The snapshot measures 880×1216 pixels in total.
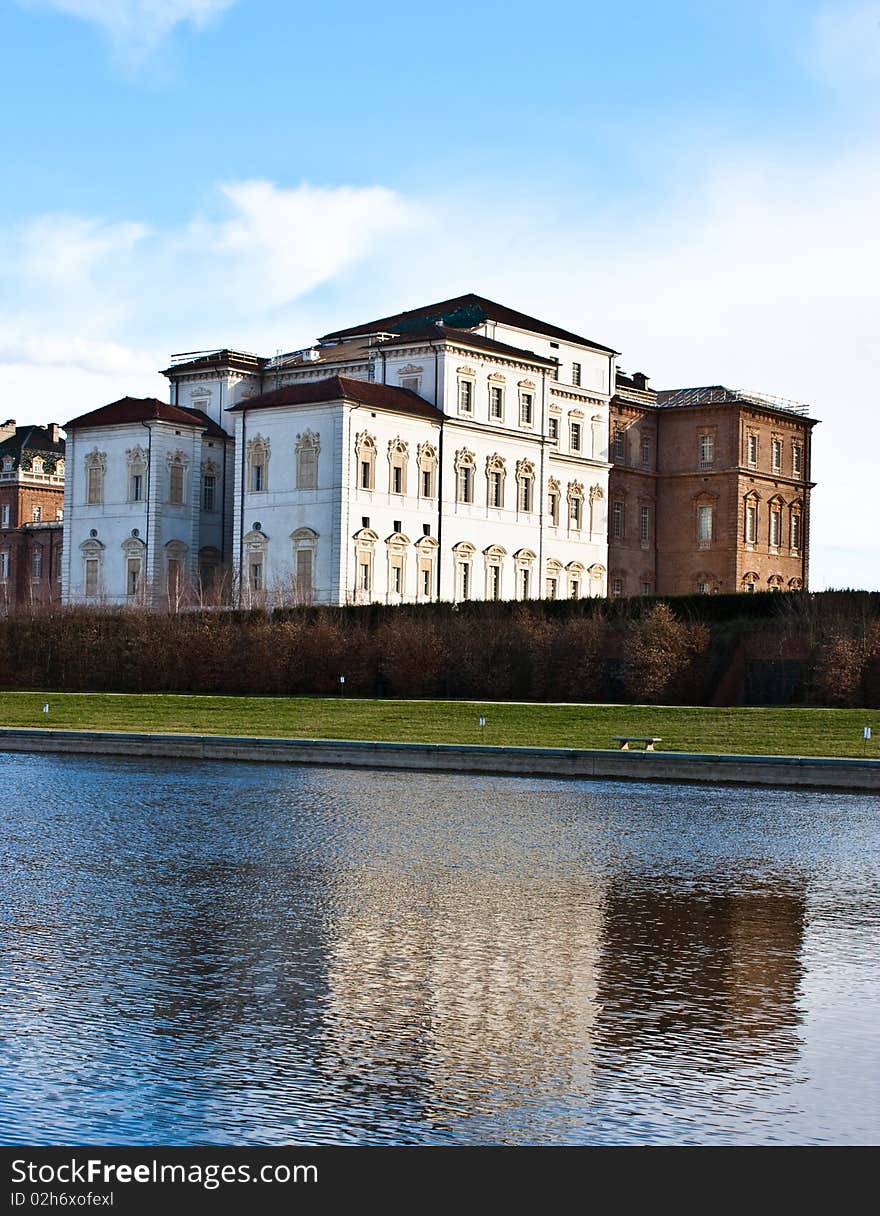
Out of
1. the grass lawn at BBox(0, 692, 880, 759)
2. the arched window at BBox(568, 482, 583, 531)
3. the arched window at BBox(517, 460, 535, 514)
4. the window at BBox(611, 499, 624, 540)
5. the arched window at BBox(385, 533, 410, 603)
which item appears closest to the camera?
the grass lawn at BBox(0, 692, 880, 759)

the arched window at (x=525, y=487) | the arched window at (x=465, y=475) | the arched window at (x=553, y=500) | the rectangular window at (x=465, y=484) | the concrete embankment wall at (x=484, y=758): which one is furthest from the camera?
the arched window at (x=553, y=500)

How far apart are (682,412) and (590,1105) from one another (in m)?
100

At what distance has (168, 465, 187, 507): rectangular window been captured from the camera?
88.6 m

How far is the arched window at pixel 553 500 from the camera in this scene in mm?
94312

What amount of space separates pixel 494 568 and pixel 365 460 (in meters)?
11.0

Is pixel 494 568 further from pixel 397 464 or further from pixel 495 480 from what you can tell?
pixel 397 464

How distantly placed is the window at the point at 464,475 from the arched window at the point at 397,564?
16.3 feet

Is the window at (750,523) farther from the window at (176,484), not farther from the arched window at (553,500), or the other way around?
the window at (176,484)

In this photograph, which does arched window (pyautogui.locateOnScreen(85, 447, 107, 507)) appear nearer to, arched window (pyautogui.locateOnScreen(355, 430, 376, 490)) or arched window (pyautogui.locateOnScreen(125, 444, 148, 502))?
arched window (pyautogui.locateOnScreen(125, 444, 148, 502))

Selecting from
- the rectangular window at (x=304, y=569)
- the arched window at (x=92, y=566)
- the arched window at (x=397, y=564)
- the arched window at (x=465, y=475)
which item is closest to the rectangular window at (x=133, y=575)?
the arched window at (x=92, y=566)

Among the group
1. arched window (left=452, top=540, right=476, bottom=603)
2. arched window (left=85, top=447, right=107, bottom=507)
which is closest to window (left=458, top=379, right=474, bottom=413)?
arched window (left=452, top=540, right=476, bottom=603)

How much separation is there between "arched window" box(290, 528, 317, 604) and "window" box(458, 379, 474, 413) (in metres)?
11.5

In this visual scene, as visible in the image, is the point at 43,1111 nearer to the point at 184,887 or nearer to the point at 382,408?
the point at 184,887

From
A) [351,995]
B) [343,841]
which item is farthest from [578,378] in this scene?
[351,995]
